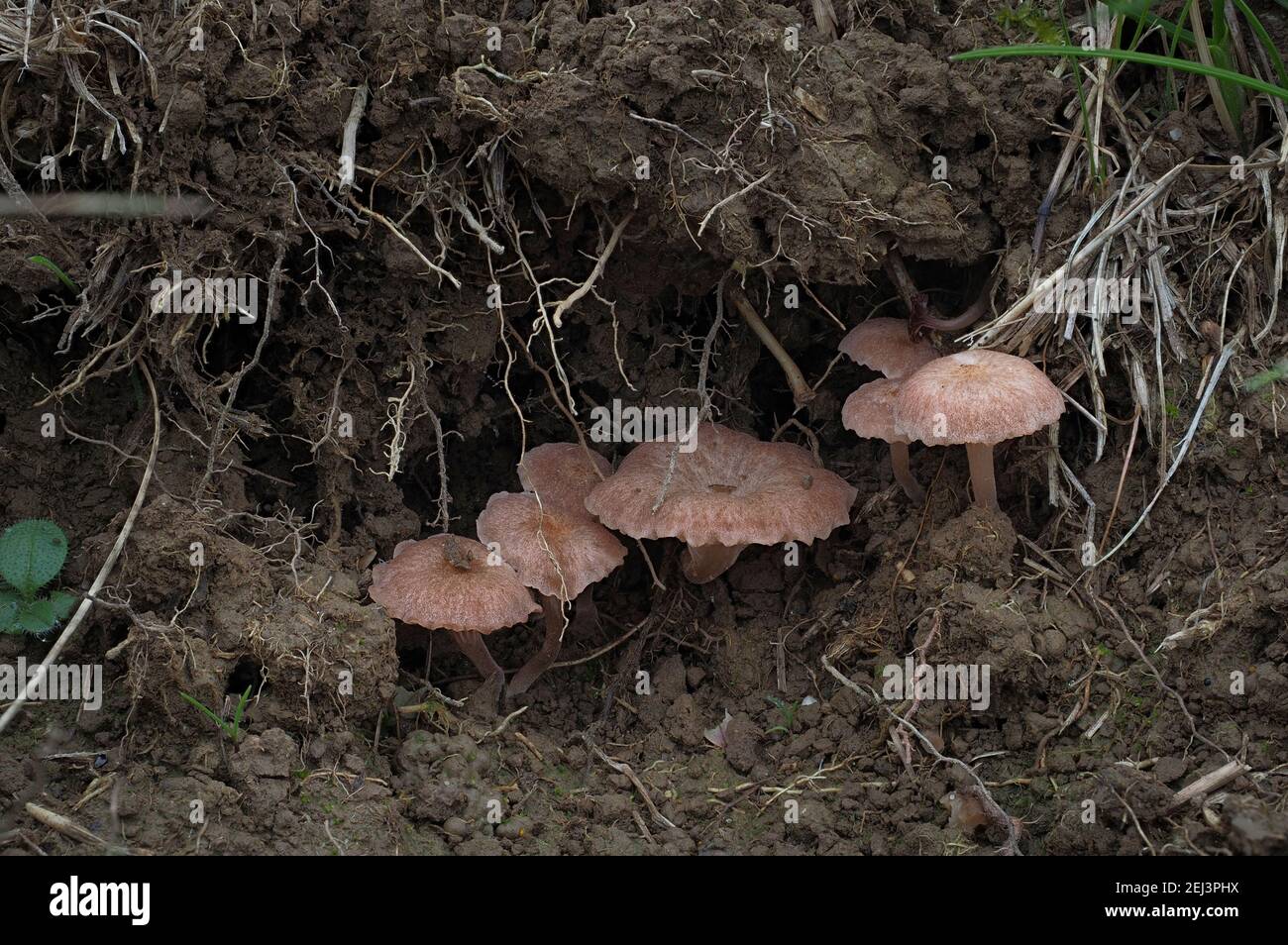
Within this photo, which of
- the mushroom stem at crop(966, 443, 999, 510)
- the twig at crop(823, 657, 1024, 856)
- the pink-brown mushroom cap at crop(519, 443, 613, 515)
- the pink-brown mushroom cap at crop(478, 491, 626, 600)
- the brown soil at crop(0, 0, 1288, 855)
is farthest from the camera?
the pink-brown mushroom cap at crop(519, 443, 613, 515)

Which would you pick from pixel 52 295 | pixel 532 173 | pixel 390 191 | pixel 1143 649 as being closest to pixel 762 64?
pixel 532 173

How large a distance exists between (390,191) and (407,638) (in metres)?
1.86

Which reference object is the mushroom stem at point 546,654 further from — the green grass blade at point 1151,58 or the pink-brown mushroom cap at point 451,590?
the green grass blade at point 1151,58

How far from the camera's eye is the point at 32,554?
3822 mm

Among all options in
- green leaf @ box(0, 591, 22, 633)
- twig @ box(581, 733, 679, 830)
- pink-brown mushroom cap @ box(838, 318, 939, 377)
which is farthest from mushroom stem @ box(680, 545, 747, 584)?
green leaf @ box(0, 591, 22, 633)

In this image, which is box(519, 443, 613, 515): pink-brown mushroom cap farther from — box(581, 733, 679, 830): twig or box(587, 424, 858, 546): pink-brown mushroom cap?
box(581, 733, 679, 830): twig

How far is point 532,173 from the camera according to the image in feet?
13.8

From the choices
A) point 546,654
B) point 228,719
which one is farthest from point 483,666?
point 228,719

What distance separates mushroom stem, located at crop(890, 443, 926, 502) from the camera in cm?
435

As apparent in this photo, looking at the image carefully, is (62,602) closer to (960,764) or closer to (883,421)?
(883,421)

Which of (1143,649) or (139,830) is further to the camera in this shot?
(1143,649)

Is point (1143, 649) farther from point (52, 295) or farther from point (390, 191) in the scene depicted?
point (52, 295)

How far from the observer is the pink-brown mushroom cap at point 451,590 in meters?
3.97

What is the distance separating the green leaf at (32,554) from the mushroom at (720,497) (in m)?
1.99
